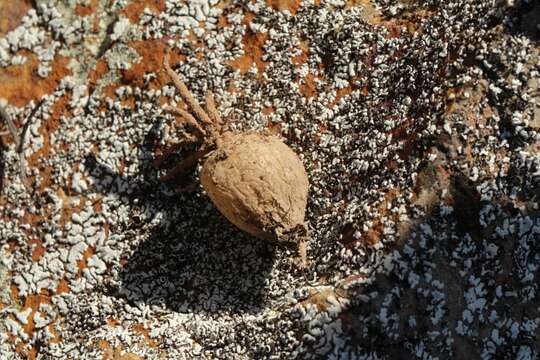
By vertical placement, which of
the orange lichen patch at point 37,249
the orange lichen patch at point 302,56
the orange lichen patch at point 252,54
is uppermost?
the orange lichen patch at point 252,54

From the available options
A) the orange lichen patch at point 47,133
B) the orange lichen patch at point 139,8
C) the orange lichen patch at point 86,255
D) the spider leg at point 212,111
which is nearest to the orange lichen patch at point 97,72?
the orange lichen patch at point 47,133

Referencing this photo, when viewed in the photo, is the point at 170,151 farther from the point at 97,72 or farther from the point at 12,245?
the point at 12,245

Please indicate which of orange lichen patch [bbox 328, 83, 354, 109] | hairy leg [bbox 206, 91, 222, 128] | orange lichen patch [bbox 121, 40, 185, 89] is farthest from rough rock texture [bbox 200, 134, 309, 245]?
orange lichen patch [bbox 121, 40, 185, 89]

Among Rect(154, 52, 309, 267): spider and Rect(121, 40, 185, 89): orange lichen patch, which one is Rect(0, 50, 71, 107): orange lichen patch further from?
Rect(154, 52, 309, 267): spider

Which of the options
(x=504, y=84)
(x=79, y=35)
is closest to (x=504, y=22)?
(x=504, y=84)

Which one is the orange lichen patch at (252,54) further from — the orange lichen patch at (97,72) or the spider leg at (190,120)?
the orange lichen patch at (97,72)

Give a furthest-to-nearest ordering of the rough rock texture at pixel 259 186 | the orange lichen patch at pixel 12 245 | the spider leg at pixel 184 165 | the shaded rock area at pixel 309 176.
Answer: the orange lichen patch at pixel 12 245 < the spider leg at pixel 184 165 < the shaded rock area at pixel 309 176 < the rough rock texture at pixel 259 186

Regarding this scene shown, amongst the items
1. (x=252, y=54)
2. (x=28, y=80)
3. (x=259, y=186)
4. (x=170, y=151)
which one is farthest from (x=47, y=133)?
(x=259, y=186)
